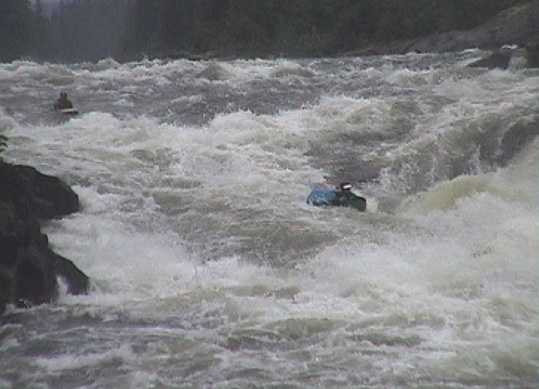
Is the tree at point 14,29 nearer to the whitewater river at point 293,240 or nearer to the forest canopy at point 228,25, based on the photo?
the forest canopy at point 228,25

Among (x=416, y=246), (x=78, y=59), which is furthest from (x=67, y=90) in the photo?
(x=78, y=59)

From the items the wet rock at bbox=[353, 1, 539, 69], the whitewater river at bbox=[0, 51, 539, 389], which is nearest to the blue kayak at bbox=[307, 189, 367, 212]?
the whitewater river at bbox=[0, 51, 539, 389]

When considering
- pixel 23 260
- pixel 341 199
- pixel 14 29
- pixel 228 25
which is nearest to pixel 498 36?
pixel 14 29

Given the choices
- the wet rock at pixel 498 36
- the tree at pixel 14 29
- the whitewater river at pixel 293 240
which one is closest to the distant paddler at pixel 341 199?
the whitewater river at pixel 293 240

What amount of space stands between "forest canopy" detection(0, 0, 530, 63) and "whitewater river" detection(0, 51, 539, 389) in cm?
989

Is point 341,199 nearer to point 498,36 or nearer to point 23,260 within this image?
point 23,260

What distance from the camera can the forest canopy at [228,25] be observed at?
108 feet

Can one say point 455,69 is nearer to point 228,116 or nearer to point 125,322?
point 228,116

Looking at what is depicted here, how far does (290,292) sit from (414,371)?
181 cm

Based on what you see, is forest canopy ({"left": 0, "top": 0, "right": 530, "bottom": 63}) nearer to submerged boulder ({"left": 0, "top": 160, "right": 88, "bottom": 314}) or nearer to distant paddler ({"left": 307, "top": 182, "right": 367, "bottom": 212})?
distant paddler ({"left": 307, "top": 182, "right": 367, "bottom": 212})

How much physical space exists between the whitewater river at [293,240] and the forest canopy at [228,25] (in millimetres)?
9891

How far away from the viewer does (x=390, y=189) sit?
1016 cm

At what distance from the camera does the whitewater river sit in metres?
5.29

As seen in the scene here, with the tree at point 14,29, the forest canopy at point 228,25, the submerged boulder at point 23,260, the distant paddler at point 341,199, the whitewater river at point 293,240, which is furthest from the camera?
the forest canopy at point 228,25
